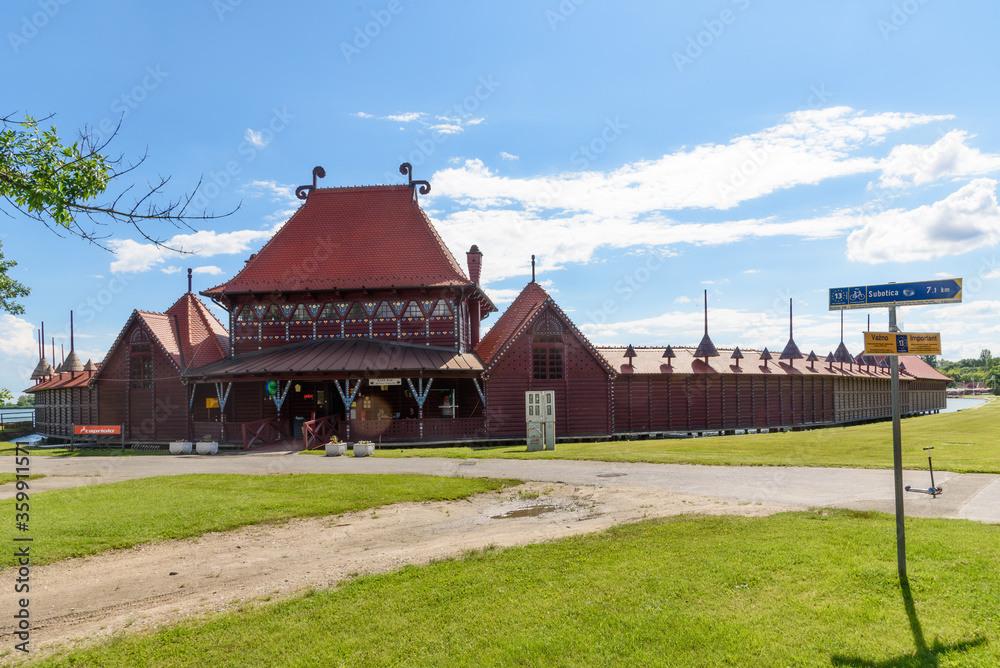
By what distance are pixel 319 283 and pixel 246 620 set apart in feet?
92.1

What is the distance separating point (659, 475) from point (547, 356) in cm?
1563

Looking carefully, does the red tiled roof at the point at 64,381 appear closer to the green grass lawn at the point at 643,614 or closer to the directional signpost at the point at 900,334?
the green grass lawn at the point at 643,614

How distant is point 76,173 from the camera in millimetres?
5242

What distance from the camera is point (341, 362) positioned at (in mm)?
29406

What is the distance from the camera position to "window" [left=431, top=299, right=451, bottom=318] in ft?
109

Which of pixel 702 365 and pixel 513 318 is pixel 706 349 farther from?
pixel 513 318

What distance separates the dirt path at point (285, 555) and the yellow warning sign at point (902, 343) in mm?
5281

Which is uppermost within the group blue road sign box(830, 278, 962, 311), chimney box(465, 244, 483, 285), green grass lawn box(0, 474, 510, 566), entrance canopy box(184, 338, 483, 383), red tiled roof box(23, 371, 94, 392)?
chimney box(465, 244, 483, 285)

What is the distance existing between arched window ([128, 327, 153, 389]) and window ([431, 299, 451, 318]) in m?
16.5

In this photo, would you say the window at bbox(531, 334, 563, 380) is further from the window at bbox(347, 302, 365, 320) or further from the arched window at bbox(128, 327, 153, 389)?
the arched window at bbox(128, 327, 153, 389)

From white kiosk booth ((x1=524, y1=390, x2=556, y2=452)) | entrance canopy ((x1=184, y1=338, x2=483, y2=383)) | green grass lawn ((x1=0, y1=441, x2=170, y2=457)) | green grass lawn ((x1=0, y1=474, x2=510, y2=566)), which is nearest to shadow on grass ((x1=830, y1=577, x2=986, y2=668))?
green grass lawn ((x1=0, y1=474, x2=510, y2=566))

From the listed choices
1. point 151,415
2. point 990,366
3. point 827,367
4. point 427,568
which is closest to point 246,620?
point 427,568

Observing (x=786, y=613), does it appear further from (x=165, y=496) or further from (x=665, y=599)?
(x=165, y=496)

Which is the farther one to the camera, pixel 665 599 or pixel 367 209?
pixel 367 209
